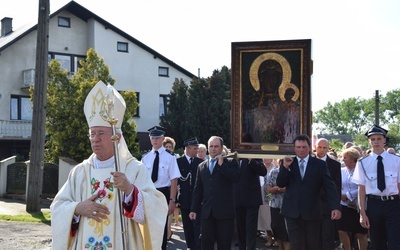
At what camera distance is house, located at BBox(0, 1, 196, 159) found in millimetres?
31250

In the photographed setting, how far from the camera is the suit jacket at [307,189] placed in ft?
25.2

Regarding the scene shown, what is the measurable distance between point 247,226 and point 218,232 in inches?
54.3

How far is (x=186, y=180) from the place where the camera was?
10906 millimetres

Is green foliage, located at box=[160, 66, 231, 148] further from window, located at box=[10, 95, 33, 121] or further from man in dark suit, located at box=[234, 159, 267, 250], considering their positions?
man in dark suit, located at box=[234, 159, 267, 250]

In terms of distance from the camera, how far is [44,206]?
17984 mm

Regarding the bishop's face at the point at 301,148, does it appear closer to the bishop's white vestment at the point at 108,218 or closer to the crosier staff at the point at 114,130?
the bishop's white vestment at the point at 108,218

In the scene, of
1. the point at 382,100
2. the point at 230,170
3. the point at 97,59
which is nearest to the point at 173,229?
the point at 230,170

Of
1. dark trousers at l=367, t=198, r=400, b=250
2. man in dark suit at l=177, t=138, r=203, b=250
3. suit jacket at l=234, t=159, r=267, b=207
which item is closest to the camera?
dark trousers at l=367, t=198, r=400, b=250

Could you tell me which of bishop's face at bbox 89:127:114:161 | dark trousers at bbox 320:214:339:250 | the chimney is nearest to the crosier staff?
bishop's face at bbox 89:127:114:161

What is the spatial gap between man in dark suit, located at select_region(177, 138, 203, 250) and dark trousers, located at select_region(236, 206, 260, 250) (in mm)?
771

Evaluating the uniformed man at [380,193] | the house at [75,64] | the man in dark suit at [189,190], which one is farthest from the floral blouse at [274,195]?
the house at [75,64]

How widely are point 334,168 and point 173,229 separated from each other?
18.4 ft

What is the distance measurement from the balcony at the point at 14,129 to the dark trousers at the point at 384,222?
26.0 m

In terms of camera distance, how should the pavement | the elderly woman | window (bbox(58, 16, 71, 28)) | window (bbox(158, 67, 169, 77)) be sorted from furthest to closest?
window (bbox(158, 67, 169, 77)) → window (bbox(58, 16, 71, 28)) → the pavement → the elderly woman
